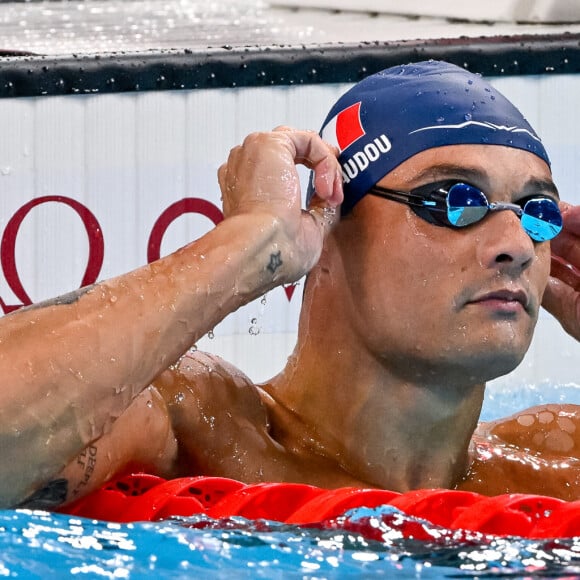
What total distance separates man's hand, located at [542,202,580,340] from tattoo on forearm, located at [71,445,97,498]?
3.72 ft

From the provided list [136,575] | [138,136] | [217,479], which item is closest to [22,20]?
[138,136]

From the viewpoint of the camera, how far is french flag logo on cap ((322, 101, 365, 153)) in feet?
7.03

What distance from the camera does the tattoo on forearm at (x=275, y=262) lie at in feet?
5.96

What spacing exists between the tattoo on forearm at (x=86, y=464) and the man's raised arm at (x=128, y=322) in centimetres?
14

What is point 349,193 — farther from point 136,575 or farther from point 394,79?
point 136,575

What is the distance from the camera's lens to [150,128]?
3.85 m

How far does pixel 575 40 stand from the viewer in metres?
3.77

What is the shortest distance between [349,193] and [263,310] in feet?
5.99

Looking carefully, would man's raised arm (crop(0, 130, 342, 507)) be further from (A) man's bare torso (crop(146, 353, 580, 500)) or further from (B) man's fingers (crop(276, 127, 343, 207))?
(A) man's bare torso (crop(146, 353, 580, 500))

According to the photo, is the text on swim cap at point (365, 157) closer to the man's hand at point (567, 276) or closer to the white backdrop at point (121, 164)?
the man's hand at point (567, 276)

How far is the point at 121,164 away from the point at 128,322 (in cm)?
227

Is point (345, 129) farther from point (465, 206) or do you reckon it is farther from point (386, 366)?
point (386, 366)

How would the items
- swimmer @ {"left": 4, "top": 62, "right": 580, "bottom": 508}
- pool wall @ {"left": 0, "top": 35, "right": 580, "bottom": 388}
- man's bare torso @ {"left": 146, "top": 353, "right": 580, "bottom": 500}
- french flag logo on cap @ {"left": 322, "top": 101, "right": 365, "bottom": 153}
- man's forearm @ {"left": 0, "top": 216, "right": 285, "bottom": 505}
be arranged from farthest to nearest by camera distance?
pool wall @ {"left": 0, "top": 35, "right": 580, "bottom": 388}
french flag logo on cap @ {"left": 322, "top": 101, "right": 365, "bottom": 153}
man's bare torso @ {"left": 146, "top": 353, "right": 580, "bottom": 500}
swimmer @ {"left": 4, "top": 62, "right": 580, "bottom": 508}
man's forearm @ {"left": 0, "top": 216, "right": 285, "bottom": 505}

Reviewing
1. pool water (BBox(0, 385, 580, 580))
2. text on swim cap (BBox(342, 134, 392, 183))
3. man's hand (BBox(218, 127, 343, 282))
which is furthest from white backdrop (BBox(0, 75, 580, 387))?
pool water (BBox(0, 385, 580, 580))
